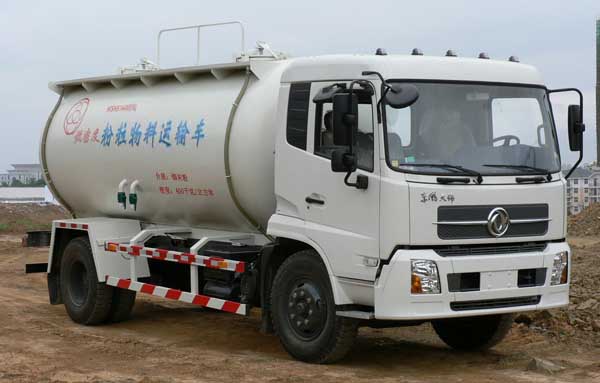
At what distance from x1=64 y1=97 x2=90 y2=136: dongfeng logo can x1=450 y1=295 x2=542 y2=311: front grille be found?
644 cm

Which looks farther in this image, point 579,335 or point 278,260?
point 579,335

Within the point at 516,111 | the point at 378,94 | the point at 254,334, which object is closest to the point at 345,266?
the point at 378,94

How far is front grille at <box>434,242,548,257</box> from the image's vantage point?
8609mm

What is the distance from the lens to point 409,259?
331 inches

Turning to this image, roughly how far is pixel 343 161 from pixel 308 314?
1.65 m

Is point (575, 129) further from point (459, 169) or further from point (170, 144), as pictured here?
point (170, 144)

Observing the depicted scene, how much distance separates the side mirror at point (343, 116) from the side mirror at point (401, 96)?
0.32m

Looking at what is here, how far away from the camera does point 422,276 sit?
844 centimetres

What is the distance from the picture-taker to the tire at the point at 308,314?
906 cm

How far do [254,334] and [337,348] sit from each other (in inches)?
106

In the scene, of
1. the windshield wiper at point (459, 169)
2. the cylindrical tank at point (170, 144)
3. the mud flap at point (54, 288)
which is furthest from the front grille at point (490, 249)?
the mud flap at point (54, 288)

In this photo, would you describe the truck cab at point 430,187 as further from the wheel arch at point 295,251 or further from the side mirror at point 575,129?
the side mirror at point 575,129

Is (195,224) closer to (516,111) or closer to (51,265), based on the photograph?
(51,265)

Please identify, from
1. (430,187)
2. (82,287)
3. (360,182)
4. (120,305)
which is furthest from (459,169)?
(82,287)
